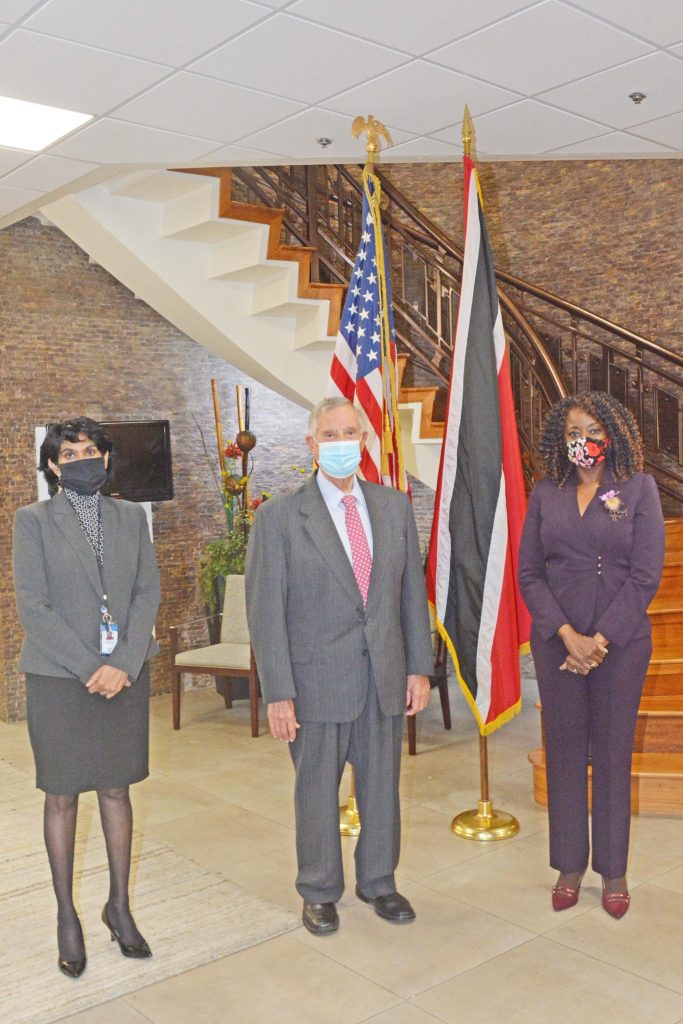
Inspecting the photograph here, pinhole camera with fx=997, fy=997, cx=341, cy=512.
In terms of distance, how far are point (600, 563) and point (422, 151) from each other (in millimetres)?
2397

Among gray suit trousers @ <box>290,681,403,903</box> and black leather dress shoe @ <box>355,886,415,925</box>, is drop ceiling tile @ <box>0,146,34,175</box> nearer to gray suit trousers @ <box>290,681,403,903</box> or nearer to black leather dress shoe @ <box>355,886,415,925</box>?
gray suit trousers @ <box>290,681,403,903</box>

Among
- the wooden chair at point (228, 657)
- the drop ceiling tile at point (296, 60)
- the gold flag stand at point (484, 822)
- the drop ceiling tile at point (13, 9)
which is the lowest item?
the gold flag stand at point (484, 822)

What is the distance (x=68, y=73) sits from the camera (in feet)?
12.0

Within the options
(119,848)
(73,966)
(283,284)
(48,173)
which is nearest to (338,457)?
(119,848)

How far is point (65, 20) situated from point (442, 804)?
3.64 m

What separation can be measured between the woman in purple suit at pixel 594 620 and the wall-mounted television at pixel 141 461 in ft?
13.0

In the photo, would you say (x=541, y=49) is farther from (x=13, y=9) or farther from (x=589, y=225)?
(x=589, y=225)

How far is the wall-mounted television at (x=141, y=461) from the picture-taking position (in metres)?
6.84

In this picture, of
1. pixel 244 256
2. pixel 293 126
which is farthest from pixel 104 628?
pixel 244 256

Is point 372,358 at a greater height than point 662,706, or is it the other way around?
point 372,358

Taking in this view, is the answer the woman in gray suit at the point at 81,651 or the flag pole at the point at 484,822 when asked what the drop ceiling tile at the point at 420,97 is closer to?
the flag pole at the point at 484,822

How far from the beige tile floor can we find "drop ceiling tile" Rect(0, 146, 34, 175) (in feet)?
10.2

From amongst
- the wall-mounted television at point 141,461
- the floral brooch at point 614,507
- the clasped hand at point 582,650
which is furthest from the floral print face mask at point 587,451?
the wall-mounted television at point 141,461

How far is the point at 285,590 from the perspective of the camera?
330cm
